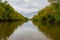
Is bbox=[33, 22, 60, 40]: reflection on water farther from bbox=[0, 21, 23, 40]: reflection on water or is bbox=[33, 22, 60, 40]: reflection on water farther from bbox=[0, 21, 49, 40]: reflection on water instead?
bbox=[0, 21, 23, 40]: reflection on water

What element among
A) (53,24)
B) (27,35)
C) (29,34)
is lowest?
(27,35)

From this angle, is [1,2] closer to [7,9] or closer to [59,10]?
[7,9]

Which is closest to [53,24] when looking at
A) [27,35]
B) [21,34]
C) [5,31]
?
[5,31]

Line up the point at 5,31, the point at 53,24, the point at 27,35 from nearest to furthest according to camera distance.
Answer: the point at 27,35, the point at 5,31, the point at 53,24

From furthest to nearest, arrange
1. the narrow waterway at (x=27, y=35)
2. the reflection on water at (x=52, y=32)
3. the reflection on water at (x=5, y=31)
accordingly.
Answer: the reflection on water at (x=52, y=32)
the reflection on water at (x=5, y=31)
the narrow waterway at (x=27, y=35)

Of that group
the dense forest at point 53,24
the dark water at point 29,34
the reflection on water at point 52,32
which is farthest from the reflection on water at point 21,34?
the dense forest at point 53,24

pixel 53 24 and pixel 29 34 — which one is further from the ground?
pixel 53 24

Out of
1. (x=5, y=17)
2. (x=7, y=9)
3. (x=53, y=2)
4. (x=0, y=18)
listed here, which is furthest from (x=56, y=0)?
(x=7, y=9)

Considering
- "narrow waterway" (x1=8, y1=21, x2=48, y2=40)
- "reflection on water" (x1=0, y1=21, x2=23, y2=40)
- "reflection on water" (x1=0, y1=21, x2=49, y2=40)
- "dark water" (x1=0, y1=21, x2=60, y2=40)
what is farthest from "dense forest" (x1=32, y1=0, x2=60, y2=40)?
"reflection on water" (x1=0, y1=21, x2=23, y2=40)

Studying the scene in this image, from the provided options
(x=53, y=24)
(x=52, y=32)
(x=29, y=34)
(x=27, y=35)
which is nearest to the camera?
(x=27, y=35)

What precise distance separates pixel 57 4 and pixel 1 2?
3860cm

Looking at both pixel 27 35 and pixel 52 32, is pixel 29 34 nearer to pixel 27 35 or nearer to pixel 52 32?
pixel 27 35

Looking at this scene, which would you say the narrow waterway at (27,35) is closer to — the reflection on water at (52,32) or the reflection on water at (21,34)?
the reflection on water at (21,34)

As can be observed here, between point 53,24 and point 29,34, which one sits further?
point 53,24
